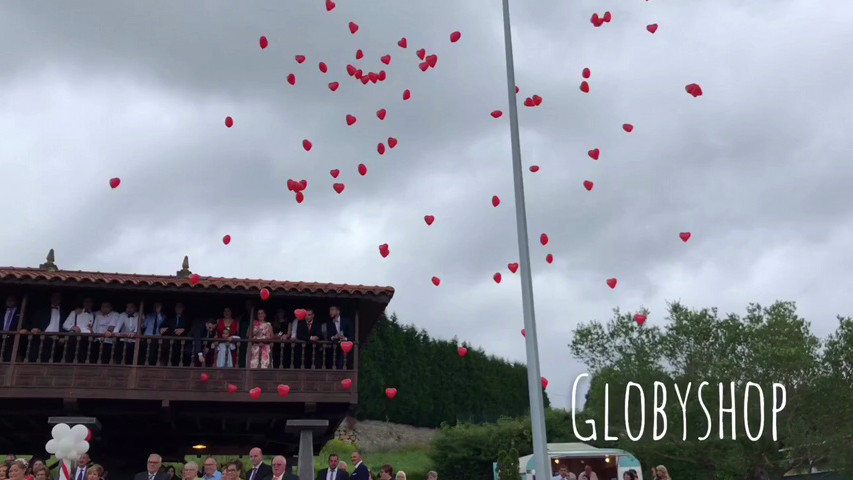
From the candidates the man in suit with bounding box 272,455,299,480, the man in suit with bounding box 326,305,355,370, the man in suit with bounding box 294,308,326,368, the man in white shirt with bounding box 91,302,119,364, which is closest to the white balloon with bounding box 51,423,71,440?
the man in white shirt with bounding box 91,302,119,364

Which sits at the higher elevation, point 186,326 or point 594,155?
point 594,155

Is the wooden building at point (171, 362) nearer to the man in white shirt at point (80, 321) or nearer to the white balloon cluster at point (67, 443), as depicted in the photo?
the man in white shirt at point (80, 321)

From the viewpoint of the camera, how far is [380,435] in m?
44.9

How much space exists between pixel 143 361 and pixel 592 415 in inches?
921

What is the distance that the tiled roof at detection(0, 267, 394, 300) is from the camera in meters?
13.2

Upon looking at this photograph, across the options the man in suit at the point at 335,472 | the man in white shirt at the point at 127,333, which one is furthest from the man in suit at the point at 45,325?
the man in suit at the point at 335,472

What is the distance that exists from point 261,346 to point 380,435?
32637 millimetres

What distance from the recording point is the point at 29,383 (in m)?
12.9

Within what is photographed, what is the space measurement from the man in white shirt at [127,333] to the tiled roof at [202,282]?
59 centimetres

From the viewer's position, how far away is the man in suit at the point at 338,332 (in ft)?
44.7

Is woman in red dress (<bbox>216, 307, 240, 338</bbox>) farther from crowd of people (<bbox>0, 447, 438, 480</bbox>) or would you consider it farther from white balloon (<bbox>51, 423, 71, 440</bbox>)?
white balloon (<bbox>51, 423, 71, 440</bbox>)

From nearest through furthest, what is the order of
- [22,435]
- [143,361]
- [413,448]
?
[143,361] → [22,435] → [413,448]

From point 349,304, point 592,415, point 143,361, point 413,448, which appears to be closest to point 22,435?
point 143,361

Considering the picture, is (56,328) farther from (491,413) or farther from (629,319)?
(491,413)
